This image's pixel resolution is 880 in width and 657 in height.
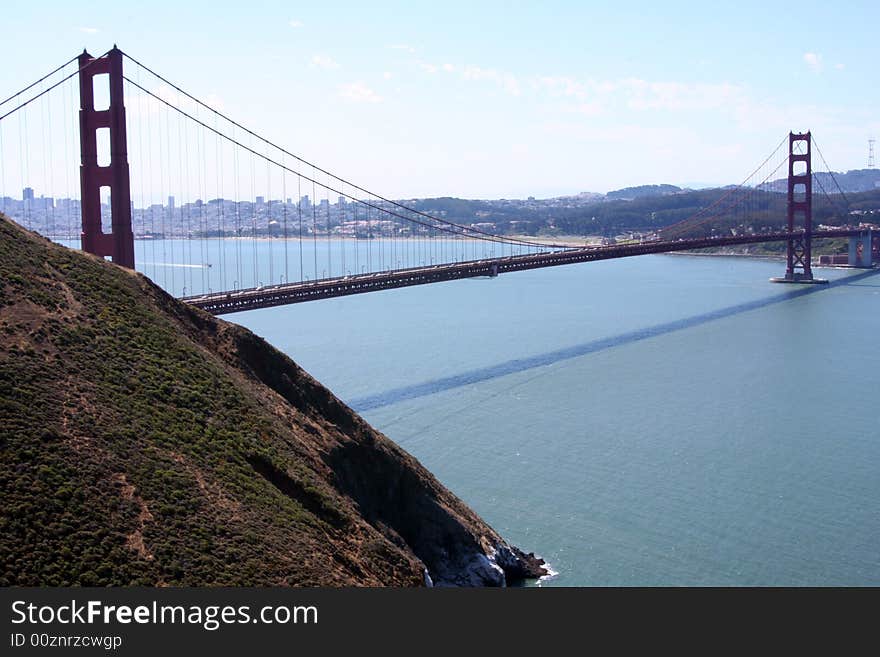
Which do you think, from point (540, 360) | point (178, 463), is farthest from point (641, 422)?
point (178, 463)

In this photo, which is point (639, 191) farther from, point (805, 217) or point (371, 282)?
point (371, 282)

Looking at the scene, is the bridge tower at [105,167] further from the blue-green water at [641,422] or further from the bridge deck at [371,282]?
the blue-green water at [641,422]

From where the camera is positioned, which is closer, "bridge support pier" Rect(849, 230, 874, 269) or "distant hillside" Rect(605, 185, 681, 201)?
"bridge support pier" Rect(849, 230, 874, 269)

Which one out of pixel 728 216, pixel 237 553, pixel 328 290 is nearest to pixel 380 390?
pixel 328 290

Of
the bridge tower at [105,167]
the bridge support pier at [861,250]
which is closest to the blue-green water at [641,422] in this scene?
the bridge tower at [105,167]

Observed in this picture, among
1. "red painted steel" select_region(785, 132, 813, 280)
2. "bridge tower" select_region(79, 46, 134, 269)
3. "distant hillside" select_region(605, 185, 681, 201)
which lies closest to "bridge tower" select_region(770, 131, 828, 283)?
"red painted steel" select_region(785, 132, 813, 280)

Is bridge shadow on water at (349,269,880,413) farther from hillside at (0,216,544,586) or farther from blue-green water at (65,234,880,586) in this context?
hillside at (0,216,544,586)
